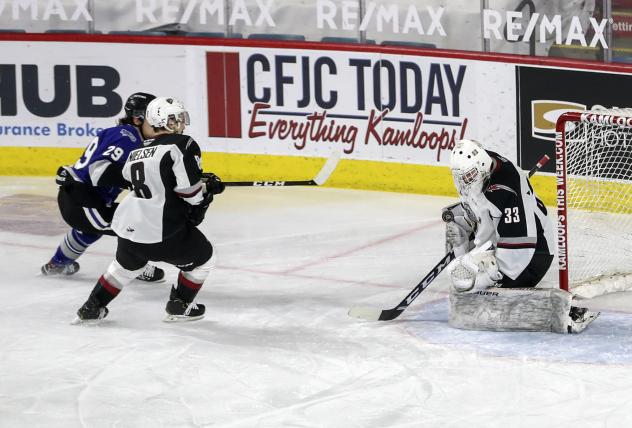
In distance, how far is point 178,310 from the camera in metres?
4.97

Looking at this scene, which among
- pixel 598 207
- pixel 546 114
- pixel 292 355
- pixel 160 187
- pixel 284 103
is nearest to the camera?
pixel 292 355

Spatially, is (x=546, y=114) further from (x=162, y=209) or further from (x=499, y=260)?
(x=162, y=209)

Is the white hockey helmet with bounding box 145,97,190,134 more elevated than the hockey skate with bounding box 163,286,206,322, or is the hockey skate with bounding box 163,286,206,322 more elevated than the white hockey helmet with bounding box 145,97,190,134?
the white hockey helmet with bounding box 145,97,190,134

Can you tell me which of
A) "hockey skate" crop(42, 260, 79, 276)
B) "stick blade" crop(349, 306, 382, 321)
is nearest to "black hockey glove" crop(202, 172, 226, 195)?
"stick blade" crop(349, 306, 382, 321)

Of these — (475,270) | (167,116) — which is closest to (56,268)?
(167,116)

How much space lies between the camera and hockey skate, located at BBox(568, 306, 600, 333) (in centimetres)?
462

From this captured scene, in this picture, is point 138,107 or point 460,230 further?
point 138,107

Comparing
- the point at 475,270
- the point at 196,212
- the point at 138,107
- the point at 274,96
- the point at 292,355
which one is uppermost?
the point at 138,107

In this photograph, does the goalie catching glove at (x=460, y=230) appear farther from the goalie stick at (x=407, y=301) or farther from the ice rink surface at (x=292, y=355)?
the ice rink surface at (x=292, y=355)

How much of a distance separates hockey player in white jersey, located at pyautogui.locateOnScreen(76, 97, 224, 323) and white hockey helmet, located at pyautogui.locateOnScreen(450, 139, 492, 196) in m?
0.95

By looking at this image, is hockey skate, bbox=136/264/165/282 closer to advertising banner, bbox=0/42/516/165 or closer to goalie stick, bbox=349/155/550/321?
goalie stick, bbox=349/155/550/321

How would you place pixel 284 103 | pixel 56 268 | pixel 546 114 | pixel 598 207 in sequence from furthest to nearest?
pixel 284 103 → pixel 546 114 → pixel 598 207 → pixel 56 268

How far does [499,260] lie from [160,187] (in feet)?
4.24

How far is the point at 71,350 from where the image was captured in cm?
459
